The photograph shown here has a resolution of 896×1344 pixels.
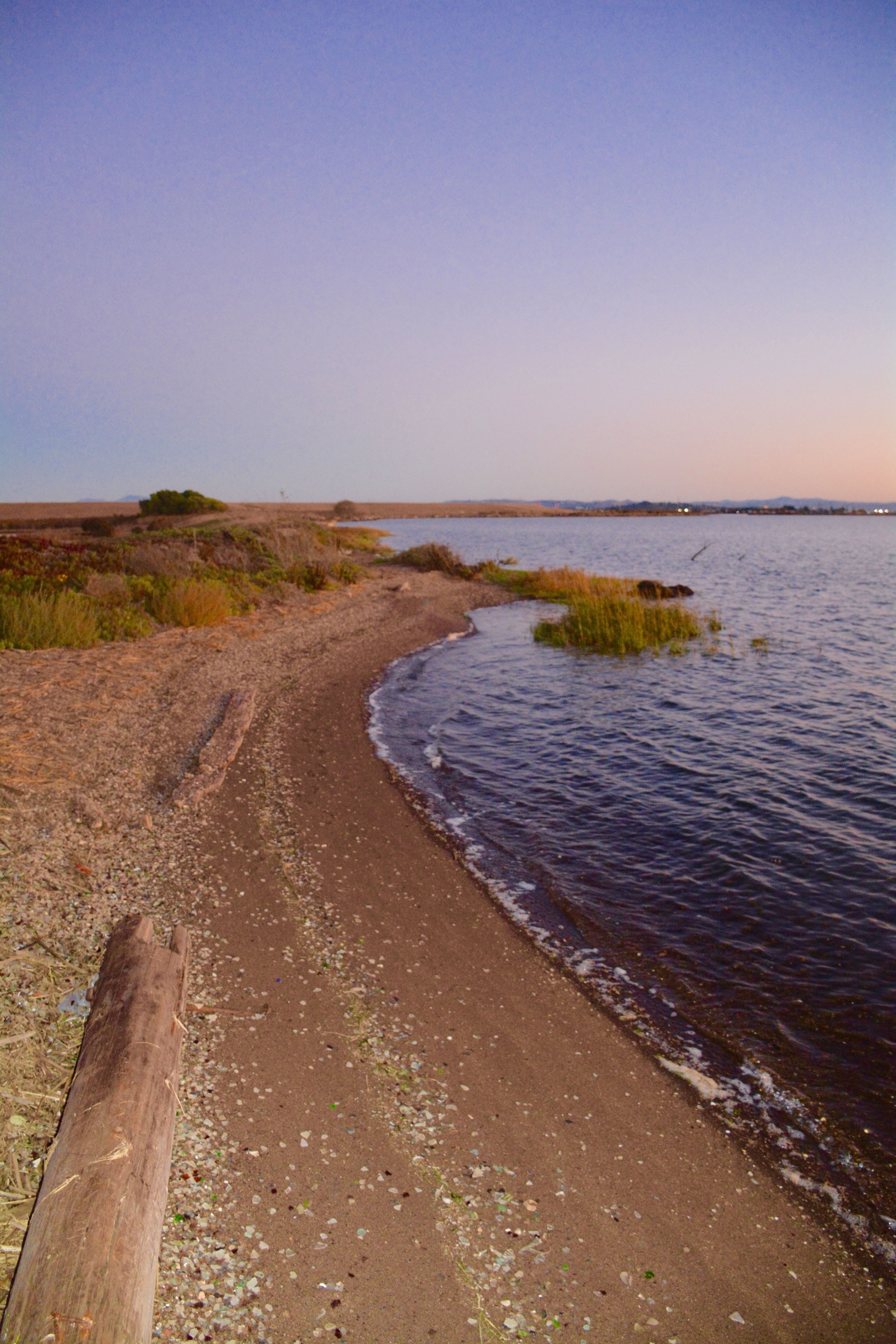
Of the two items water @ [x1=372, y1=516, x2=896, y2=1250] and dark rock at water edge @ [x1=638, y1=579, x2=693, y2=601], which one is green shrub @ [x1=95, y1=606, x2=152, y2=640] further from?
dark rock at water edge @ [x1=638, y1=579, x2=693, y2=601]

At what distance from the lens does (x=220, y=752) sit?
10.3 metres

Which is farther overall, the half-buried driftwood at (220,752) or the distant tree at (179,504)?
the distant tree at (179,504)

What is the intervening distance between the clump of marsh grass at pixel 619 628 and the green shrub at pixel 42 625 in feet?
43.9

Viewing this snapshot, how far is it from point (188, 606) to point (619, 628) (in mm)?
13043

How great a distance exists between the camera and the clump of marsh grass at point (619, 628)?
21.9 metres

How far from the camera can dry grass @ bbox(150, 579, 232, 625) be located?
1912 centimetres

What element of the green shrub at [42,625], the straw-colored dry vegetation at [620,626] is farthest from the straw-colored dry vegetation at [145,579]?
the straw-colored dry vegetation at [620,626]

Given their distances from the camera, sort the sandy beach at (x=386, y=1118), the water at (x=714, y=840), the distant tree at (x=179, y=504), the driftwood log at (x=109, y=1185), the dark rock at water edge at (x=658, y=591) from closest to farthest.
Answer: the driftwood log at (x=109, y=1185)
the sandy beach at (x=386, y=1118)
the water at (x=714, y=840)
the dark rock at water edge at (x=658, y=591)
the distant tree at (x=179, y=504)

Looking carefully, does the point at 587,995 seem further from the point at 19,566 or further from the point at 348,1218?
the point at 19,566

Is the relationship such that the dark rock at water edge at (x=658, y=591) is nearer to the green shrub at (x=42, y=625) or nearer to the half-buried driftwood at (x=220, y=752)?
the half-buried driftwood at (x=220, y=752)

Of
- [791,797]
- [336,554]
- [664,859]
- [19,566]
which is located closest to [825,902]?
[664,859]

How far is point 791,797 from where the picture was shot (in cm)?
1035

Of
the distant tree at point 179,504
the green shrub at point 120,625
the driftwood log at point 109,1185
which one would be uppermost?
the distant tree at point 179,504

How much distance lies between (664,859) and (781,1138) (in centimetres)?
399
